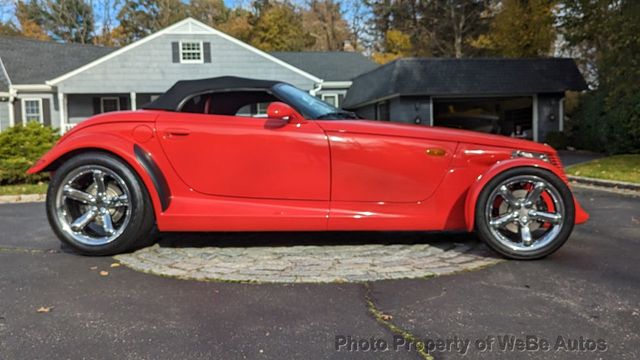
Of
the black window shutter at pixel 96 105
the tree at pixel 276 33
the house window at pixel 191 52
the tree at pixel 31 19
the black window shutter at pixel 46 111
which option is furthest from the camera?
the tree at pixel 31 19

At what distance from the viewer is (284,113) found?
392 cm

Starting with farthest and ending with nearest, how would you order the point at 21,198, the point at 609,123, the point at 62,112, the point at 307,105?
the point at 62,112 → the point at 609,123 → the point at 21,198 → the point at 307,105

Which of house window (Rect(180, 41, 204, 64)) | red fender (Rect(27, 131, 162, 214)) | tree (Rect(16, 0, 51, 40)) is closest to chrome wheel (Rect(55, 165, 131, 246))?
red fender (Rect(27, 131, 162, 214))

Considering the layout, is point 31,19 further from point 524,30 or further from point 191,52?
point 524,30

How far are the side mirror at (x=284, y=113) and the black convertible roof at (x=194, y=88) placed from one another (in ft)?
1.69

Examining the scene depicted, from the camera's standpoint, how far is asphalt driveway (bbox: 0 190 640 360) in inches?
97.0

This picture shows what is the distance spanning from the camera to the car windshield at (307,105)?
4172 millimetres

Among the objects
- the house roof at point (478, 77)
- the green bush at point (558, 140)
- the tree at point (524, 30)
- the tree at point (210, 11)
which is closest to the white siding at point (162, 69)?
the house roof at point (478, 77)

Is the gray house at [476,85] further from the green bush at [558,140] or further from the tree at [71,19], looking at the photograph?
the tree at [71,19]

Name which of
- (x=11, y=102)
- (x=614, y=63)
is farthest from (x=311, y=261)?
(x=11, y=102)

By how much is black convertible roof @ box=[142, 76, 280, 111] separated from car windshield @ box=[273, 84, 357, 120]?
0.14 m

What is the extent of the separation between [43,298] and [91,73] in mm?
20785

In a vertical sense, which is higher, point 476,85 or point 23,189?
point 476,85

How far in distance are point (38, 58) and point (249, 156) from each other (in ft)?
85.7
